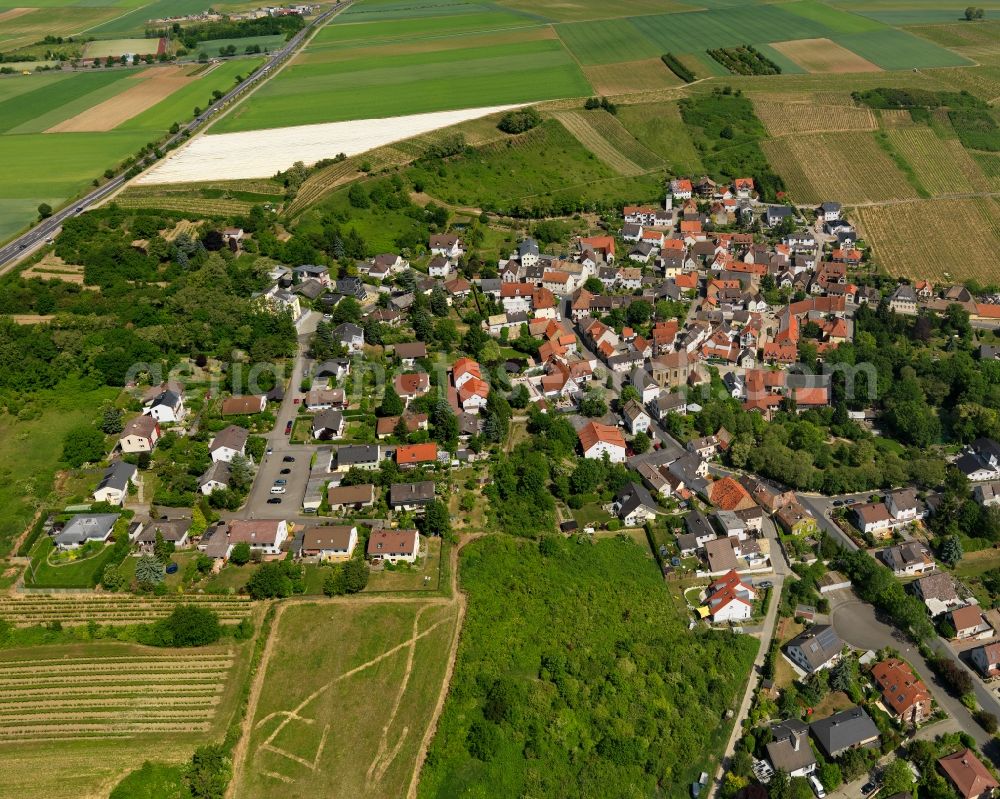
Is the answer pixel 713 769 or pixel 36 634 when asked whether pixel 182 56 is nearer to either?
pixel 36 634

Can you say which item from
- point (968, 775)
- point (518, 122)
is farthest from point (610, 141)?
A: point (968, 775)

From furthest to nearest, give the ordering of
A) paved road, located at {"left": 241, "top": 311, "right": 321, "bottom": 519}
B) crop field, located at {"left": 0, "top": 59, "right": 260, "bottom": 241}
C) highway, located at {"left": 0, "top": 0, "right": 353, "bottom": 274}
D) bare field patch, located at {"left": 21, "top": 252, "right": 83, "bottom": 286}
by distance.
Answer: crop field, located at {"left": 0, "top": 59, "right": 260, "bottom": 241} → highway, located at {"left": 0, "top": 0, "right": 353, "bottom": 274} → bare field patch, located at {"left": 21, "top": 252, "right": 83, "bottom": 286} → paved road, located at {"left": 241, "top": 311, "right": 321, "bottom": 519}

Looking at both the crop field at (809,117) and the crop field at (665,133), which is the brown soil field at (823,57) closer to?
the crop field at (809,117)

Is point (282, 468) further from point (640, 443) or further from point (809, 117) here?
point (809, 117)

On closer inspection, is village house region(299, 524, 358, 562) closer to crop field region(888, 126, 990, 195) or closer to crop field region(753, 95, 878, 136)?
crop field region(888, 126, 990, 195)

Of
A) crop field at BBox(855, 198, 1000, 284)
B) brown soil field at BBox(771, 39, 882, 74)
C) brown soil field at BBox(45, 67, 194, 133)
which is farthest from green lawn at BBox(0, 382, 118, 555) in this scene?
brown soil field at BBox(771, 39, 882, 74)

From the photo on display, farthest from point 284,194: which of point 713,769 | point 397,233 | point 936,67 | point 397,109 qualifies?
point 936,67
